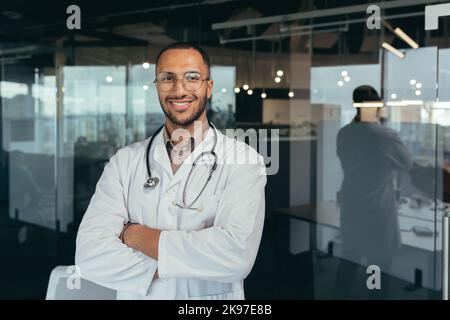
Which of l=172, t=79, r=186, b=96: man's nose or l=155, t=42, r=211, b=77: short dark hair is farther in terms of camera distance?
l=155, t=42, r=211, b=77: short dark hair

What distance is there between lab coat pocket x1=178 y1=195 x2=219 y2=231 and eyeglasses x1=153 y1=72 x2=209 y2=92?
418 mm

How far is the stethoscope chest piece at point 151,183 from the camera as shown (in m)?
2.01

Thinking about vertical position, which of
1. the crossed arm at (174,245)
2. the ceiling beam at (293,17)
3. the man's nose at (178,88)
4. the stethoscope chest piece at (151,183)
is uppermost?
the ceiling beam at (293,17)

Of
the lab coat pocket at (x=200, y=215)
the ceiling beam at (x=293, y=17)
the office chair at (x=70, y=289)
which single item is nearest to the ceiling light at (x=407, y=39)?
the ceiling beam at (x=293, y=17)

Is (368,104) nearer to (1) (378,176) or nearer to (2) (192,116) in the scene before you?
(1) (378,176)

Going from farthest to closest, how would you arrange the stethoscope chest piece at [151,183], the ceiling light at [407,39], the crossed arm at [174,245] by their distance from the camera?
the ceiling light at [407,39]
the stethoscope chest piece at [151,183]
the crossed arm at [174,245]

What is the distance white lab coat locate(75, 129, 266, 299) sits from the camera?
1.91 meters

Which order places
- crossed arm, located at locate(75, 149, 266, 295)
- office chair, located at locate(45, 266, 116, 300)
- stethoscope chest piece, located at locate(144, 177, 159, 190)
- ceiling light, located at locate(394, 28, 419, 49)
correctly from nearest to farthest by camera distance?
crossed arm, located at locate(75, 149, 266, 295) → stethoscope chest piece, located at locate(144, 177, 159, 190) → office chair, located at locate(45, 266, 116, 300) → ceiling light, located at locate(394, 28, 419, 49)

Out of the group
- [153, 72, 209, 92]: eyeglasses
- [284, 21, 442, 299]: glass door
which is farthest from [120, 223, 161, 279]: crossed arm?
[284, 21, 442, 299]: glass door

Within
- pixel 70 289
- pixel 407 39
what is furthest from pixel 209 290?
pixel 407 39

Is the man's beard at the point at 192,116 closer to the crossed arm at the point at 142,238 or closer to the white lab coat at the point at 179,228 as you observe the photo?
the white lab coat at the point at 179,228

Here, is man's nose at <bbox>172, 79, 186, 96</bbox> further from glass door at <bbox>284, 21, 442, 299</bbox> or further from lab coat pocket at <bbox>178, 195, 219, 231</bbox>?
glass door at <bbox>284, 21, 442, 299</bbox>

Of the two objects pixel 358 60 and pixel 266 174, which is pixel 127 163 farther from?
pixel 358 60
